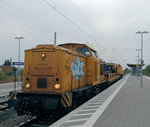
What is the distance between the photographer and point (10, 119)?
807cm

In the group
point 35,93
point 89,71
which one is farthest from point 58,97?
point 89,71

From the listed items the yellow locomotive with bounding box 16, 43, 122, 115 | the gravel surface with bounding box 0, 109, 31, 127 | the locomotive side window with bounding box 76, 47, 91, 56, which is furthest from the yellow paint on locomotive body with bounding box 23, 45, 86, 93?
the locomotive side window with bounding box 76, 47, 91, 56

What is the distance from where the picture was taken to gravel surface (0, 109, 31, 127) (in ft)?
24.0

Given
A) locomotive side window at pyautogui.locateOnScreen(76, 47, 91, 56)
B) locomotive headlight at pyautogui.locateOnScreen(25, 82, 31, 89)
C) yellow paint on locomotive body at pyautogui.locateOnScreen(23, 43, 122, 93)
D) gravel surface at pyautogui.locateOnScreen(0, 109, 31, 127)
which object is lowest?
gravel surface at pyautogui.locateOnScreen(0, 109, 31, 127)

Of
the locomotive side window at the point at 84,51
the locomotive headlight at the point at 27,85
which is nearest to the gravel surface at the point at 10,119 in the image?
the locomotive headlight at the point at 27,85

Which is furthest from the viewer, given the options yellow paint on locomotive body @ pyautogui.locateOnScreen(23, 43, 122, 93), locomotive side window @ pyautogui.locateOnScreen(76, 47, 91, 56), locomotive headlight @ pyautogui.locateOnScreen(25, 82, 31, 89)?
locomotive side window @ pyautogui.locateOnScreen(76, 47, 91, 56)

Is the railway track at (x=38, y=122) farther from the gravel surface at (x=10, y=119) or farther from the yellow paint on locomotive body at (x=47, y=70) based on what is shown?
the yellow paint on locomotive body at (x=47, y=70)

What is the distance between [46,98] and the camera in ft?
23.1

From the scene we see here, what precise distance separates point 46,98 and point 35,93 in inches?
20.4

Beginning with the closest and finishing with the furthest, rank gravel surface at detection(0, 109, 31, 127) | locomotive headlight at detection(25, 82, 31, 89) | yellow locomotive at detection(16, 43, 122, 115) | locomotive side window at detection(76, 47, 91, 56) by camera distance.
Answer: yellow locomotive at detection(16, 43, 122, 115) → gravel surface at detection(0, 109, 31, 127) → locomotive headlight at detection(25, 82, 31, 89) → locomotive side window at detection(76, 47, 91, 56)

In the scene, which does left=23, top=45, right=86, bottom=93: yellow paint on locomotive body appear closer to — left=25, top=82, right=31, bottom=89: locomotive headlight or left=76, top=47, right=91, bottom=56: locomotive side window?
left=25, top=82, right=31, bottom=89: locomotive headlight

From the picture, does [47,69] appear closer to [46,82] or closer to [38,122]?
[46,82]

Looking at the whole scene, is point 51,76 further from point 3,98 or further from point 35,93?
point 3,98

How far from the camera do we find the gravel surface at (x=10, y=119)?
24.0 feet
